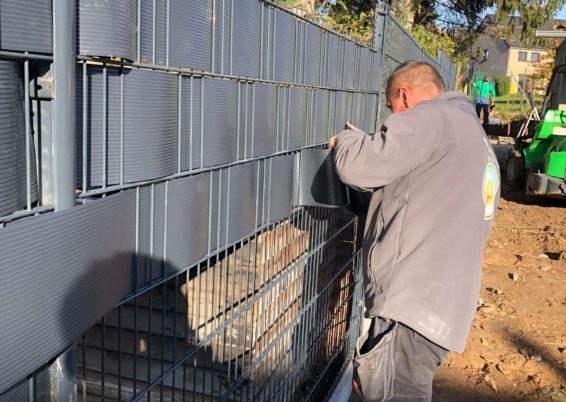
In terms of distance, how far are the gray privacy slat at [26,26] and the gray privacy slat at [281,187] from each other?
61.7 inches

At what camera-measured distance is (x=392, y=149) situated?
A: 8.88ft

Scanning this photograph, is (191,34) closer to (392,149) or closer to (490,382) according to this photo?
(392,149)

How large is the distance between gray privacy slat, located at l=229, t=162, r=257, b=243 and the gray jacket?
465mm

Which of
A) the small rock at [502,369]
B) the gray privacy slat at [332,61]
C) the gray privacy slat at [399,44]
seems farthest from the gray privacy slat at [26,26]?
the small rock at [502,369]

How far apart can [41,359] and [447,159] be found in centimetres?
199

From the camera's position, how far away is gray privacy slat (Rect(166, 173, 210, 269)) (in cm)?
192

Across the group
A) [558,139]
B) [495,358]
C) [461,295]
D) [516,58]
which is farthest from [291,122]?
[516,58]

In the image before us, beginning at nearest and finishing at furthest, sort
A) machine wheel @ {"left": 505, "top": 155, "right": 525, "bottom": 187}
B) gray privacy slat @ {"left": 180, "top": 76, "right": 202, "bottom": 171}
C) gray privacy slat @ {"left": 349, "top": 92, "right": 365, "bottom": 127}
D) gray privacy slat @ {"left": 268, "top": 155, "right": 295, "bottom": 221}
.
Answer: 1. gray privacy slat @ {"left": 180, "top": 76, "right": 202, "bottom": 171}
2. gray privacy slat @ {"left": 268, "top": 155, "right": 295, "bottom": 221}
3. gray privacy slat @ {"left": 349, "top": 92, "right": 365, "bottom": 127}
4. machine wheel @ {"left": 505, "top": 155, "right": 525, "bottom": 187}

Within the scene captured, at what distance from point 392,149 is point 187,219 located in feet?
3.49

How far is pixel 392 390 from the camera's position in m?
3.01

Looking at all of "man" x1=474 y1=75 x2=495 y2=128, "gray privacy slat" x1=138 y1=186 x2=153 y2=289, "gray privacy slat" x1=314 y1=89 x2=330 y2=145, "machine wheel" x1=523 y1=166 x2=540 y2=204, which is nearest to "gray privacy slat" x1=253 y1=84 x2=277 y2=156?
"gray privacy slat" x1=314 y1=89 x2=330 y2=145

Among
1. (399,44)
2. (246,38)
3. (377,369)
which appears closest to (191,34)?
(246,38)

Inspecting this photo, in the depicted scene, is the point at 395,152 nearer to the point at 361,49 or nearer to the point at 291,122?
the point at 291,122

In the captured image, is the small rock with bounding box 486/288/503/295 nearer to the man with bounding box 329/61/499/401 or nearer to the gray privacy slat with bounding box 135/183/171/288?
the man with bounding box 329/61/499/401
